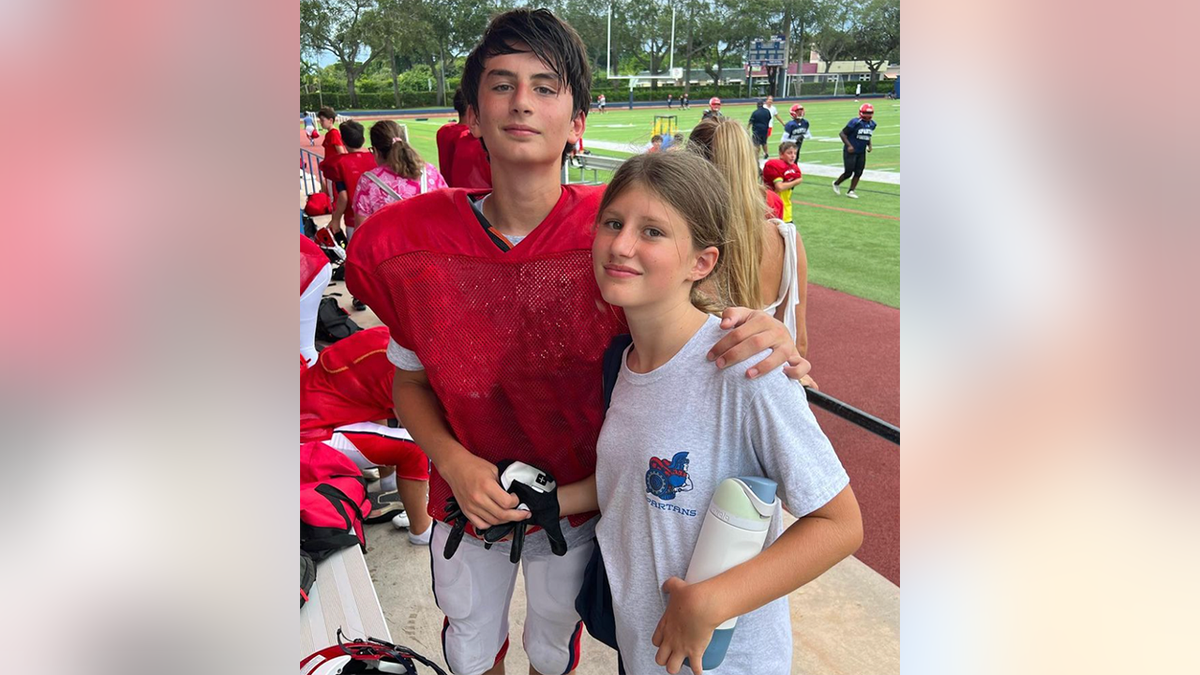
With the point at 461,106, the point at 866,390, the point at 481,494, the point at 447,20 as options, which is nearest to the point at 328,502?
the point at 481,494

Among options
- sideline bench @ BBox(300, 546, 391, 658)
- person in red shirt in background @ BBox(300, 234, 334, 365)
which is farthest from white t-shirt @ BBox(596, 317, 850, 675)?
person in red shirt in background @ BBox(300, 234, 334, 365)

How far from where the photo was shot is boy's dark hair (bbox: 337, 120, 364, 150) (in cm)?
800

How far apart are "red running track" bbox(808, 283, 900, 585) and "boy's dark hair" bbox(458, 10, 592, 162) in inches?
101

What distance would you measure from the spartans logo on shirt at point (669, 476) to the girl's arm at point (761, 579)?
15cm

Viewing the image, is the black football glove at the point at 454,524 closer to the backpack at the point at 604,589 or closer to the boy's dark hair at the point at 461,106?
the backpack at the point at 604,589

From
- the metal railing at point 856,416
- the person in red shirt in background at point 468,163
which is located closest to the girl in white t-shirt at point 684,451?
the metal railing at point 856,416

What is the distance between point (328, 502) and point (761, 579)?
232 centimetres

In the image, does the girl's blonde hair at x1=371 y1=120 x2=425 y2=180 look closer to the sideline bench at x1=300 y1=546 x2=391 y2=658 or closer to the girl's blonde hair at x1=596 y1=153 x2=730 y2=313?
the sideline bench at x1=300 y1=546 x2=391 y2=658

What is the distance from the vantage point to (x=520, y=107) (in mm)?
1598

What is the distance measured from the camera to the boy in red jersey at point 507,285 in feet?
5.38
